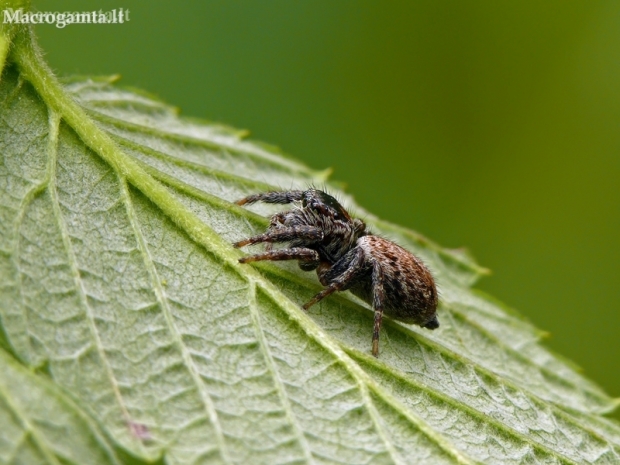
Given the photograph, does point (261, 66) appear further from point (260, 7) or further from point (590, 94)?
point (590, 94)

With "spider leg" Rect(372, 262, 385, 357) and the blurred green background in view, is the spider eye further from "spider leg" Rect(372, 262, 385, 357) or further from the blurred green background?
the blurred green background

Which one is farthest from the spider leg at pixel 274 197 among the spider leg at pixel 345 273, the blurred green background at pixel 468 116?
the blurred green background at pixel 468 116

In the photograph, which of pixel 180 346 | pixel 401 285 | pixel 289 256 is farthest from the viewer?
pixel 401 285

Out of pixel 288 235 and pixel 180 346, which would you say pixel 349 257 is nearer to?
pixel 288 235

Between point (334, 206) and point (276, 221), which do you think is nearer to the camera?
point (276, 221)

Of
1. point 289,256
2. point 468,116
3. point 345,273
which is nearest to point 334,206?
point 345,273

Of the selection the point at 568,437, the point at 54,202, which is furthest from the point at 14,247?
the point at 568,437

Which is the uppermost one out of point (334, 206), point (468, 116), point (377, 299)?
point (468, 116)
